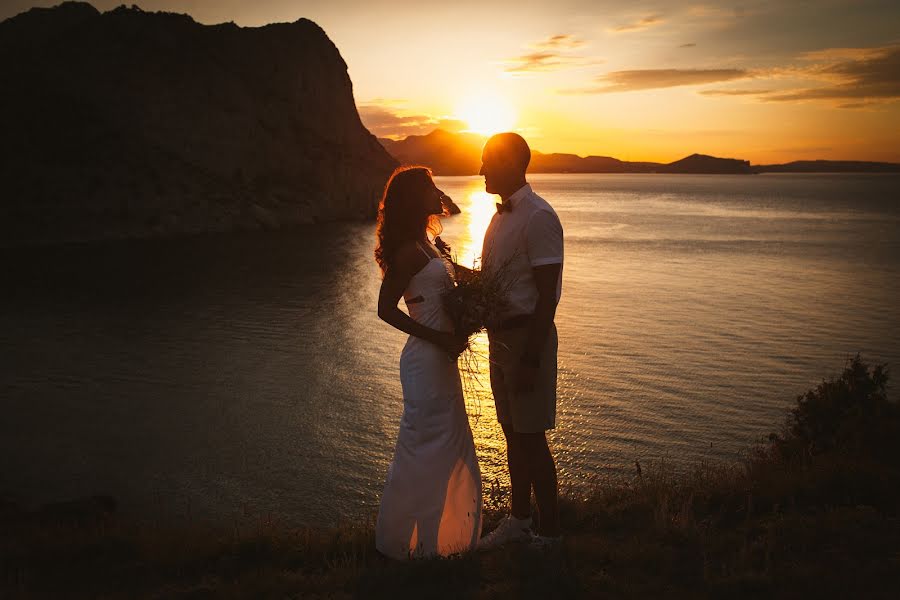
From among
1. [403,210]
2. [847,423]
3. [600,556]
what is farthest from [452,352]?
[847,423]

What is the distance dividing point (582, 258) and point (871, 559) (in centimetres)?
4121

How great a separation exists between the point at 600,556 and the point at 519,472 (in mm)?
786

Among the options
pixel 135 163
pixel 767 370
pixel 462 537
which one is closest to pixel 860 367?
pixel 462 537

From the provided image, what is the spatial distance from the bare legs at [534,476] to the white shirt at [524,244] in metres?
0.96

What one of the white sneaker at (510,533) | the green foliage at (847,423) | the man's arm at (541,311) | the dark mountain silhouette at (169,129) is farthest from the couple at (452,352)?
the dark mountain silhouette at (169,129)

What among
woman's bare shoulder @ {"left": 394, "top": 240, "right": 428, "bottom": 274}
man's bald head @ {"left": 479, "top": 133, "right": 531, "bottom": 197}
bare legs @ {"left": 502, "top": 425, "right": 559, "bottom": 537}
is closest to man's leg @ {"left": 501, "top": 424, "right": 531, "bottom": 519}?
bare legs @ {"left": 502, "top": 425, "right": 559, "bottom": 537}

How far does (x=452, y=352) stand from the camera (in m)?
4.51

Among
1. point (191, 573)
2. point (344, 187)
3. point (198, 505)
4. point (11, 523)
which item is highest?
point (344, 187)

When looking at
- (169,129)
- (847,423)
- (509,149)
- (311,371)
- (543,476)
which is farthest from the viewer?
(169,129)

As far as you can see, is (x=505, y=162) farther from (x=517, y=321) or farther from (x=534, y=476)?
(x=534, y=476)

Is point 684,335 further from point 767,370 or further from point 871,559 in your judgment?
point 871,559

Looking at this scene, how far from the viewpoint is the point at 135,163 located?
57125 mm

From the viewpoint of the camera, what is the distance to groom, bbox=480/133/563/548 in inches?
169

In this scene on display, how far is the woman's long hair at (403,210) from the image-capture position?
4375mm
